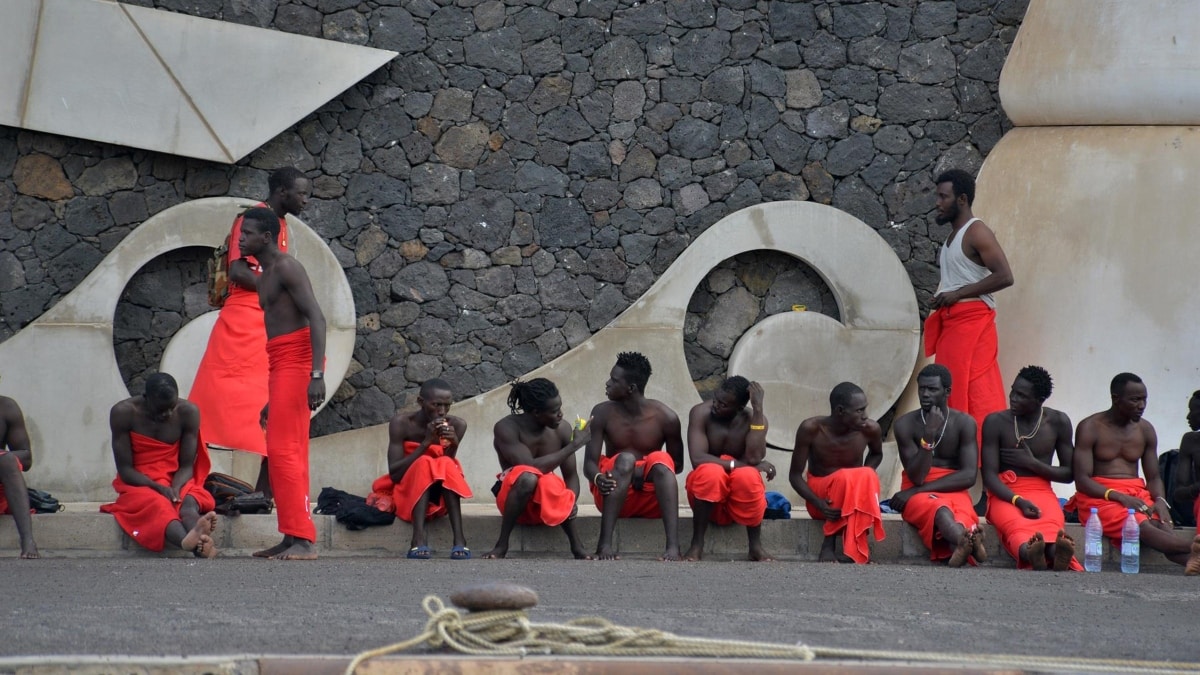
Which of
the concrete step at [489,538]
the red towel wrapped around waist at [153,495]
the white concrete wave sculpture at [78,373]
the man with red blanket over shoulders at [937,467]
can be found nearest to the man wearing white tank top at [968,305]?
the man with red blanket over shoulders at [937,467]

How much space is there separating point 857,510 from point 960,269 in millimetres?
2012

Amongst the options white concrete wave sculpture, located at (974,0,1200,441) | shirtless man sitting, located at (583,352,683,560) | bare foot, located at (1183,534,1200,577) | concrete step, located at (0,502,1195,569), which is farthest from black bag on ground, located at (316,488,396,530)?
white concrete wave sculpture, located at (974,0,1200,441)

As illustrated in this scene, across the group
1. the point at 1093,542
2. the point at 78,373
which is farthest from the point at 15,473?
the point at 1093,542

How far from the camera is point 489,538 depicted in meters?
8.91

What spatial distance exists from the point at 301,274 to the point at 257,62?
3.10 m

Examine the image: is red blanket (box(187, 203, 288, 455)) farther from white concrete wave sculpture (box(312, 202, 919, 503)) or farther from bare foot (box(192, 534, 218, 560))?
white concrete wave sculpture (box(312, 202, 919, 503))

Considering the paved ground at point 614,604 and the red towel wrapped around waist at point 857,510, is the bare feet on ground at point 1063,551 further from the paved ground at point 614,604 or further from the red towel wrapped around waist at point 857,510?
the red towel wrapped around waist at point 857,510

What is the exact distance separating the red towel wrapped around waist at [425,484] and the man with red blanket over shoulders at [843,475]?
1.77 metres

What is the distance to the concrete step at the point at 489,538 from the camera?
28.0 ft

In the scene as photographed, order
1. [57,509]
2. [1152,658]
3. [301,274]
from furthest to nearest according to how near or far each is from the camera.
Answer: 1. [57,509]
2. [301,274]
3. [1152,658]

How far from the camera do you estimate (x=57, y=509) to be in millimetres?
9016

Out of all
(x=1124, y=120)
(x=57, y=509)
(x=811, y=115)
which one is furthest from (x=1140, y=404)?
(x=57, y=509)

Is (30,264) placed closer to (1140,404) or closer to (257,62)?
(257,62)

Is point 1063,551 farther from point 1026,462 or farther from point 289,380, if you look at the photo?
point 289,380
